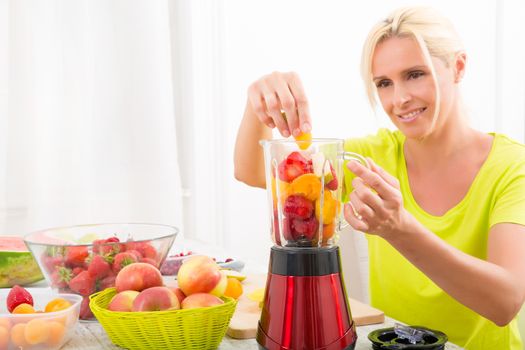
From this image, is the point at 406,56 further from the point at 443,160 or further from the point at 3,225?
the point at 3,225

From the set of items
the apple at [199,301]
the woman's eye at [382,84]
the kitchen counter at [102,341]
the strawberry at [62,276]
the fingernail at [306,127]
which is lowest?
the kitchen counter at [102,341]

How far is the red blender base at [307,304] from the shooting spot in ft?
2.84

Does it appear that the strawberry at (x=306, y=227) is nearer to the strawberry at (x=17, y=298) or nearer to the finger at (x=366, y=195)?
the finger at (x=366, y=195)

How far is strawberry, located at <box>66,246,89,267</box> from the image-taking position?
1.04 m

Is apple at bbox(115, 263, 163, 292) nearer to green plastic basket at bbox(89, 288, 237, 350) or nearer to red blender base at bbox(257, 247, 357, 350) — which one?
green plastic basket at bbox(89, 288, 237, 350)

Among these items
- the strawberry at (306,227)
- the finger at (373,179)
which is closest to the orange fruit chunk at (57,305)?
the strawberry at (306,227)

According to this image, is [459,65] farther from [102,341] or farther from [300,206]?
[102,341]

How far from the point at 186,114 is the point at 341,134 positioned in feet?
2.17

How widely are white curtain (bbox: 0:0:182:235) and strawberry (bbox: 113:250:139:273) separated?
1.38 metres

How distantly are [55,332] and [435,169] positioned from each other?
984 mm

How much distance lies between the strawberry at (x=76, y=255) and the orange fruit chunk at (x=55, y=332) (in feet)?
0.46

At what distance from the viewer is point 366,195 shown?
0.90 meters

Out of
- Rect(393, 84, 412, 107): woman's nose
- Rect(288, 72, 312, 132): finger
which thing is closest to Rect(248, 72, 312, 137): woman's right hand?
Rect(288, 72, 312, 132): finger

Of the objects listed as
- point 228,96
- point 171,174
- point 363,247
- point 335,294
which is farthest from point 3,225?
point 335,294
